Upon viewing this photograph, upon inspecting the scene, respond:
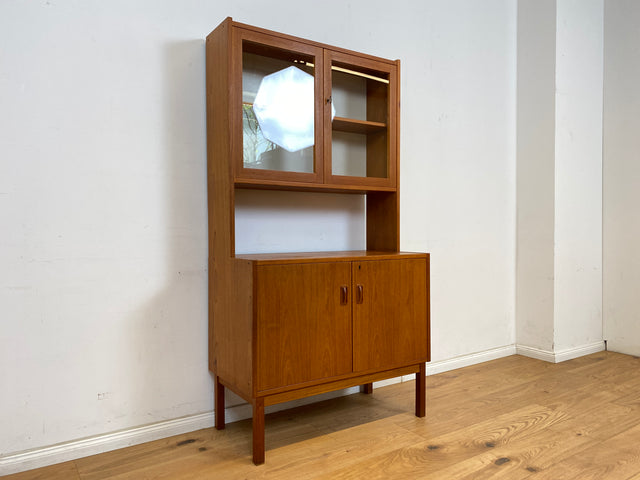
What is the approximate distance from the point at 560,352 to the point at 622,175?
1299 mm

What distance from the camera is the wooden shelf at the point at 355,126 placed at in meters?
2.11

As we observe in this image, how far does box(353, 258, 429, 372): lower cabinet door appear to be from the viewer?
78.1 inches

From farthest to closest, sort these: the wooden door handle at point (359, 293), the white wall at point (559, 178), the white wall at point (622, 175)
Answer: the white wall at point (622, 175) < the white wall at point (559, 178) < the wooden door handle at point (359, 293)

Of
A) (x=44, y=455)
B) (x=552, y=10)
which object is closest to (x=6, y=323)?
(x=44, y=455)

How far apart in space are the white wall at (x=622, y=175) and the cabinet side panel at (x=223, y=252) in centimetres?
279

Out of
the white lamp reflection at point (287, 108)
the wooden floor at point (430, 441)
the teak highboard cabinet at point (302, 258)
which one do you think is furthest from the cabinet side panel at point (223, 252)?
the wooden floor at point (430, 441)

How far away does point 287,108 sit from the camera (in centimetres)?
199

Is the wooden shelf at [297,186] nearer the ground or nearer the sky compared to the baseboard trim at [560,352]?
nearer the sky

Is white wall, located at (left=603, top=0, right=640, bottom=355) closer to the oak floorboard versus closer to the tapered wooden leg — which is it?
the tapered wooden leg

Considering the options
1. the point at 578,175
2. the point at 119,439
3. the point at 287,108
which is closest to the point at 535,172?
the point at 578,175

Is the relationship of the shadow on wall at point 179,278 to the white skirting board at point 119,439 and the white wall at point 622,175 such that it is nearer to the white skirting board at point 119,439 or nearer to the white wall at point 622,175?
the white skirting board at point 119,439

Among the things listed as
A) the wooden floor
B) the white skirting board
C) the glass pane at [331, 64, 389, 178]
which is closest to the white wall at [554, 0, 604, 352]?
the wooden floor

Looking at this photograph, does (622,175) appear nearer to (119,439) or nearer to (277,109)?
(277,109)

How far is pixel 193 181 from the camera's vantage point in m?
2.02
